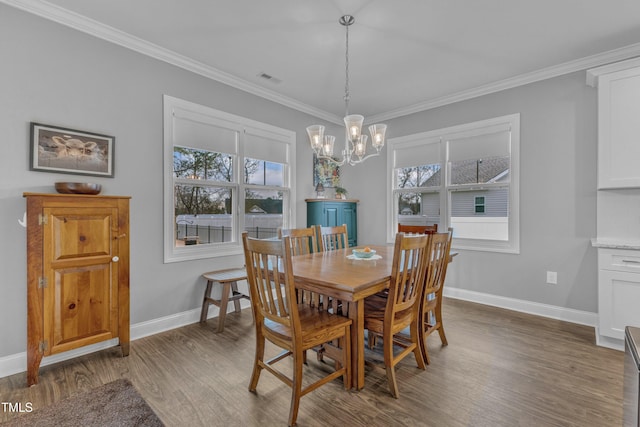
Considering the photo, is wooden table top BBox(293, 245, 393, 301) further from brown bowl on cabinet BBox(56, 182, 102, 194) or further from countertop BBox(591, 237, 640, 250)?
countertop BBox(591, 237, 640, 250)

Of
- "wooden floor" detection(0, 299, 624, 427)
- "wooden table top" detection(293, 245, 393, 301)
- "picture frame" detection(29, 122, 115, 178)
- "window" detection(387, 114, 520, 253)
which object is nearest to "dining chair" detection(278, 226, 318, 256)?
"wooden table top" detection(293, 245, 393, 301)

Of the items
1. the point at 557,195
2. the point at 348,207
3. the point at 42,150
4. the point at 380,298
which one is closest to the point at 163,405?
the point at 380,298

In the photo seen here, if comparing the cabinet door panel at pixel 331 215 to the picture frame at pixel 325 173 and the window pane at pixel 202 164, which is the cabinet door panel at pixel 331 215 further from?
the window pane at pixel 202 164

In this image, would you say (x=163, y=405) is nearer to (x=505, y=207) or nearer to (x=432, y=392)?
(x=432, y=392)

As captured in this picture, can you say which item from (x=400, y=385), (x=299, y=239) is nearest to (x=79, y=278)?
(x=299, y=239)

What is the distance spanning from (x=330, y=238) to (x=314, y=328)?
1.59 m

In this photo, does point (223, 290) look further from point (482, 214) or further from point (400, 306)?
point (482, 214)

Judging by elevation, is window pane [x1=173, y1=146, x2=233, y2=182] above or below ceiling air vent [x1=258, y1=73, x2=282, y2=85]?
below

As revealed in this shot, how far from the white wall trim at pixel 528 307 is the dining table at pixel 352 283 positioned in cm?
219

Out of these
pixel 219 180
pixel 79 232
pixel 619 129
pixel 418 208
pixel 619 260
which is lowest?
pixel 619 260

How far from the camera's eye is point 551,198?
134 inches

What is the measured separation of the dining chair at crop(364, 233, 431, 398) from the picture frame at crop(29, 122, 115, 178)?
256 cm

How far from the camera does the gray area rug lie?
5.58ft

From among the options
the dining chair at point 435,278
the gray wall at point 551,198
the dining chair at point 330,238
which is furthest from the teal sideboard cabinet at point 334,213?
the dining chair at point 435,278
